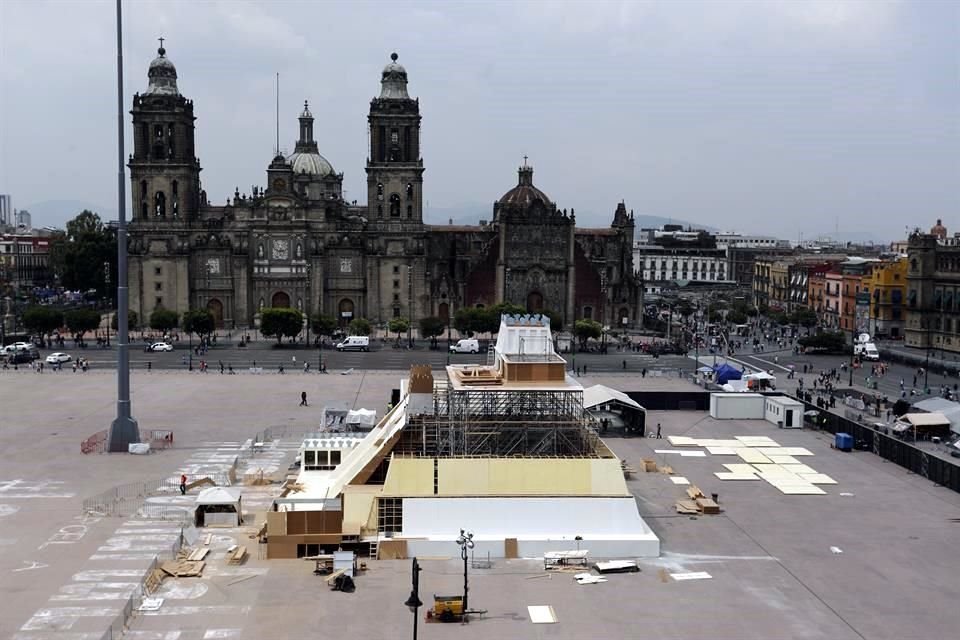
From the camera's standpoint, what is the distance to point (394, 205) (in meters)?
102

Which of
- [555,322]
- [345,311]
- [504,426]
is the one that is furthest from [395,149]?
[504,426]

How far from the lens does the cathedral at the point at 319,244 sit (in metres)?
99.8

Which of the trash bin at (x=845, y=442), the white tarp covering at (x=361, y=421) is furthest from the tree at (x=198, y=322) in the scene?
the trash bin at (x=845, y=442)

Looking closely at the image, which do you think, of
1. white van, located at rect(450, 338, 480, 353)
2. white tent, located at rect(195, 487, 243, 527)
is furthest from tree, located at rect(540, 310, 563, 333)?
white tent, located at rect(195, 487, 243, 527)

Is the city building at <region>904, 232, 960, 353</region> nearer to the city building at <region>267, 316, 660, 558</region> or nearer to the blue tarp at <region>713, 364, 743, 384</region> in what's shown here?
the blue tarp at <region>713, 364, 743, 384</region>

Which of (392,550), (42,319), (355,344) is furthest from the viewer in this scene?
(42,319)

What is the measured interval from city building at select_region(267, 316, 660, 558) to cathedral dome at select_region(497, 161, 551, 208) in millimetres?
77830

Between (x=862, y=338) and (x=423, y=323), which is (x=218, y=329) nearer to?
(x=423, y=323)

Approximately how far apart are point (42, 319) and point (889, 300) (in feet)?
246

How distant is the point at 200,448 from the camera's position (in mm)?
45625

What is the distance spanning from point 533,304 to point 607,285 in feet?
29.1

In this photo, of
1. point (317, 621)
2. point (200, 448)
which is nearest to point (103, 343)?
point (200, 448)

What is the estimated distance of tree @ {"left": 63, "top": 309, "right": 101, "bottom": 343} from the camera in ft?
294

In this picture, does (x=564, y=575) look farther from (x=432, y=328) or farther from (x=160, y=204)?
(x=160, y=204)
